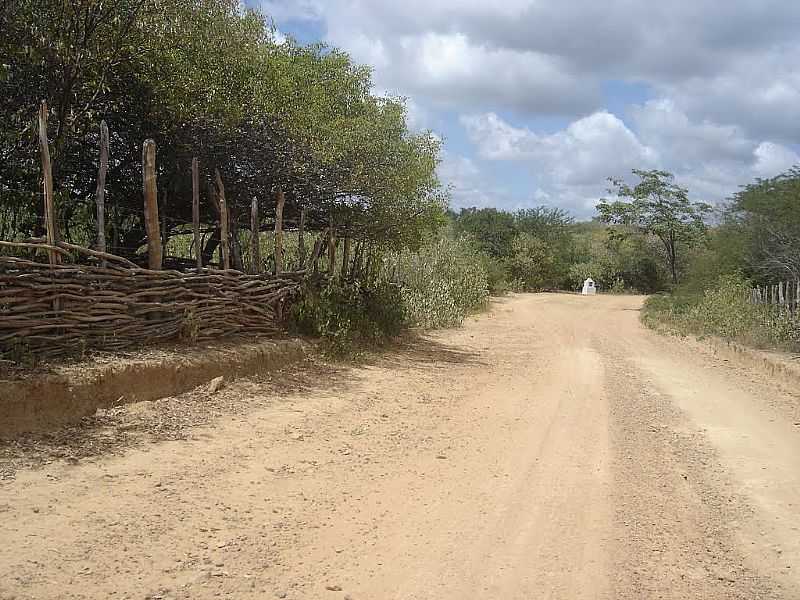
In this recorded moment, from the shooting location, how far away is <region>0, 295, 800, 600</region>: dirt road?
12.5 ft

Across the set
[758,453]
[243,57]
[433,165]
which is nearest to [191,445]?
[758,453]

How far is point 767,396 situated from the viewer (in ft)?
31.9

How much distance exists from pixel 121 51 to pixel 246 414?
450cm

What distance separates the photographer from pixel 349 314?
1185cm

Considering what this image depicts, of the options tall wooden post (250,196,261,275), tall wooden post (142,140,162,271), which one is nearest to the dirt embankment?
tall wooden post (142,140,162,271)

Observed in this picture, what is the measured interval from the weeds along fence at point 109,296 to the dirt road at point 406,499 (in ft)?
2.89

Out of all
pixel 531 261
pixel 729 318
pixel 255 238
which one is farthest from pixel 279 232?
pixel 531 261

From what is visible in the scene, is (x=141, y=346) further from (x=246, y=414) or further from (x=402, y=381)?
(x=402, y=381)

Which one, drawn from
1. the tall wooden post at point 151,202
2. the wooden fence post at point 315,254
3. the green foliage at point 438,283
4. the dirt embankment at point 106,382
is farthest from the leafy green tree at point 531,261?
the tall wooden post at point 151,202

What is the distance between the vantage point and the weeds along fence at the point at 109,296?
6.21m

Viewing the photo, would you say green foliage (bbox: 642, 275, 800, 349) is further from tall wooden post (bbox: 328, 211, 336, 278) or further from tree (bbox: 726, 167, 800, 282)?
tall wooden post (bbox: 328, 211, 336, 278)

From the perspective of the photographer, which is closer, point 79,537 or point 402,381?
point 79,537

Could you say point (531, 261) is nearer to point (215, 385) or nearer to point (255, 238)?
point (255, 238)

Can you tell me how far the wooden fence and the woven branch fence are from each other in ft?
34.8
